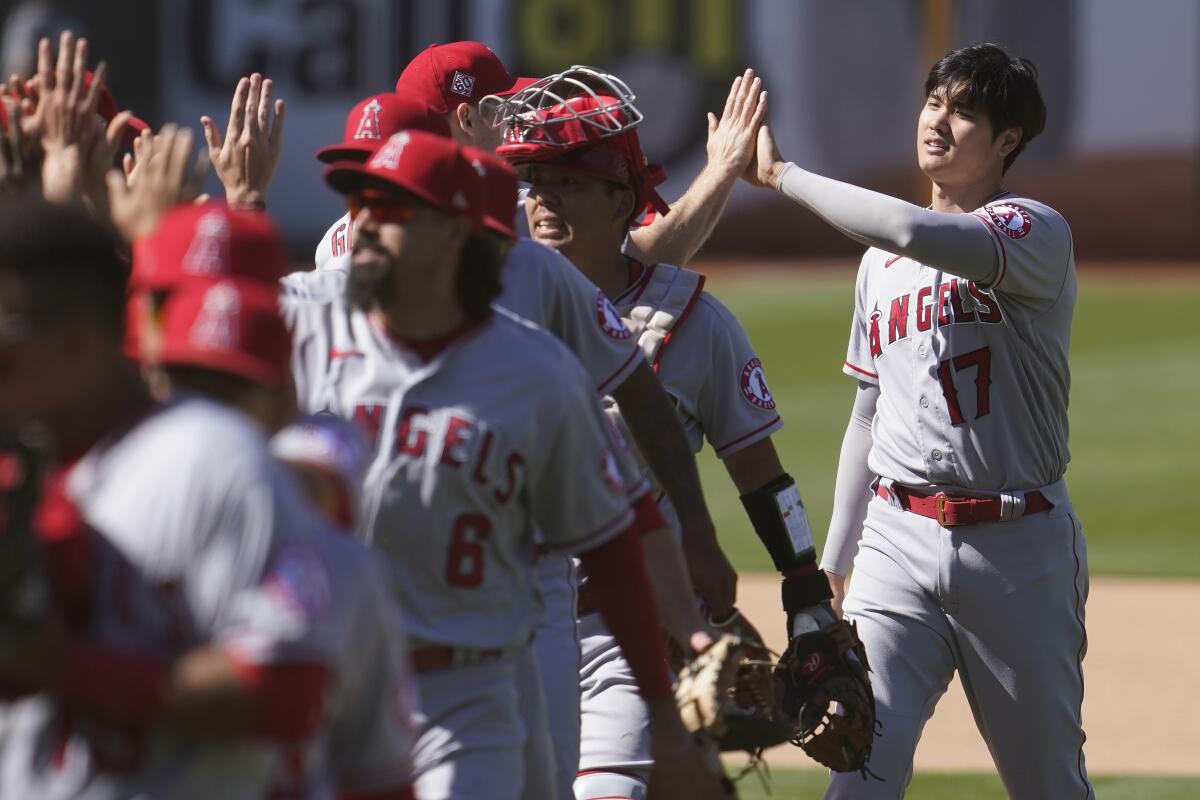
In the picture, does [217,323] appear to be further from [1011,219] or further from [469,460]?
[1011,219]


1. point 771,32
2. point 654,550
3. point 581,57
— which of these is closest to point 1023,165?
point 771,32

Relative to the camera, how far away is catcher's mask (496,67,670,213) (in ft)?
15.1

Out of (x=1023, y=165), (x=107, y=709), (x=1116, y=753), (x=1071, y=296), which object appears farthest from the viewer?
(x=1023, y=165)

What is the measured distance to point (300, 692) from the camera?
2.12 m

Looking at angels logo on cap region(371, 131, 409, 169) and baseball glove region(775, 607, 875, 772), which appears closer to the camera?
angels logo on cap region(371, 131, 409, 169)

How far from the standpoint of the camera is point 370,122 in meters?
3.92

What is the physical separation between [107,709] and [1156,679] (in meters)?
6.52

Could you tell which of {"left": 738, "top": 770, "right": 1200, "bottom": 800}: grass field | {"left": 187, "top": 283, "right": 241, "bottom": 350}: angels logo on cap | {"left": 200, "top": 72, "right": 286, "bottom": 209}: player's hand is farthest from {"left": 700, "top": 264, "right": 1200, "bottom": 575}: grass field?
{"left": 187, "top": 283, "right": 241, "bottom": 350}: angels logo on cap

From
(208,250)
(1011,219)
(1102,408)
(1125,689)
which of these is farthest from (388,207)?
(1102,408)

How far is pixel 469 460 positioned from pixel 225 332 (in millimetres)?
1067

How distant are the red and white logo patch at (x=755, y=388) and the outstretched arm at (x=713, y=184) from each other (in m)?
0.40

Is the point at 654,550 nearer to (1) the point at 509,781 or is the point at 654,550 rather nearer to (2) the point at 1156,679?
(1) the point at 509,781

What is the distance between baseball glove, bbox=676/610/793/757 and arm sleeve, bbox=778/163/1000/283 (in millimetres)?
976

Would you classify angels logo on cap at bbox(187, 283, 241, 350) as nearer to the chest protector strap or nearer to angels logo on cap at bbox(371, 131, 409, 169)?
angels logo on cap at bbox(371, 131, 409, 169)
